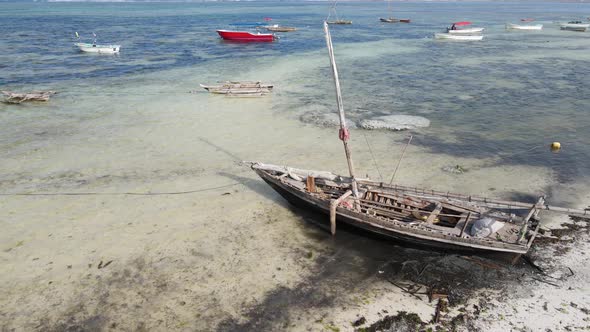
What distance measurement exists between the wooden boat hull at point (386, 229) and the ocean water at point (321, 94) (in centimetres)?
521

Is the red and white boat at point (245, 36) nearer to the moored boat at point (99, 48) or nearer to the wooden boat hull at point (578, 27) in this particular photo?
the moored boat at point (99, 48)

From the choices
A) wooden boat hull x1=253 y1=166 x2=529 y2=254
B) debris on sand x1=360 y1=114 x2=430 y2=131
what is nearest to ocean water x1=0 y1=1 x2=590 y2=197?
debris on sand x1=360 y1=114 x2=430 y2=131

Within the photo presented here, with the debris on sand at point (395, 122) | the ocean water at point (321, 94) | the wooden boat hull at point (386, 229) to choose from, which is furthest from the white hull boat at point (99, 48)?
the wooden boat hull at point (386, 229)

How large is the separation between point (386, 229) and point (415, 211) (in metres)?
1.63

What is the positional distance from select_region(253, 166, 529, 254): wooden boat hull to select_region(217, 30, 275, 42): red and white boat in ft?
173

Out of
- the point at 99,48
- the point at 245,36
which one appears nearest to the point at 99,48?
the point at 99,48

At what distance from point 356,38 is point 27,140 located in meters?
57.0

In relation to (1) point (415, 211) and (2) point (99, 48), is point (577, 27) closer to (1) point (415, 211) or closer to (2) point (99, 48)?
(2) point (99, 48)

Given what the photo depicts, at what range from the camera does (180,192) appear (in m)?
17.0

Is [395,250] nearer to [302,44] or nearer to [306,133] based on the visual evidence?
[306,133]

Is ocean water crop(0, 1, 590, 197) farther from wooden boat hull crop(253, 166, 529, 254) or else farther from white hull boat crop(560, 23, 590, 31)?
white hull boat crop(560, 23, 590, 31)

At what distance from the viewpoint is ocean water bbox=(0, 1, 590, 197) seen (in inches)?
834

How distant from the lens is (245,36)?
64.1 meters

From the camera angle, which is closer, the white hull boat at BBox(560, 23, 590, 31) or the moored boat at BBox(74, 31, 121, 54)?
the moored boat at BBox(74, 31, 121, 54)
